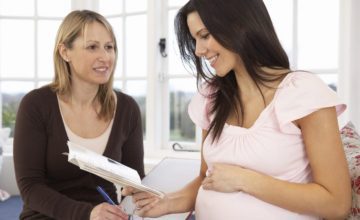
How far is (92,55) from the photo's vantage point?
1591mm

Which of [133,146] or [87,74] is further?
[133,146]

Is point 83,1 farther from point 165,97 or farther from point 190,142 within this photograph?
point 190,142

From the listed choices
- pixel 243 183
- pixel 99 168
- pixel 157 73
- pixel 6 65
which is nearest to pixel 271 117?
pixel 243 183

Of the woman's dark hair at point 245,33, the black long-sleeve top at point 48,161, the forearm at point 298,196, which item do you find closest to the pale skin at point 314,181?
the forearm at point 298,196

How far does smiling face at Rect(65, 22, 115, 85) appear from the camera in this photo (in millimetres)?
1586

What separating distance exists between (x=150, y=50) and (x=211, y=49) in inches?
69.7

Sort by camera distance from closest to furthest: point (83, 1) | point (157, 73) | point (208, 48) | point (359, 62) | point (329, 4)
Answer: point (208, 48) < point (359, 62) < point (329, 4) < point (157, 73) < point (83, 1)

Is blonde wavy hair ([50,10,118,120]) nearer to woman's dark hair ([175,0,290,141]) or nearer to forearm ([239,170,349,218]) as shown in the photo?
woman's dark hair ([175,0,290,141])

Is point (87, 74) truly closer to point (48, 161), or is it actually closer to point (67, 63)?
point (67, 63)

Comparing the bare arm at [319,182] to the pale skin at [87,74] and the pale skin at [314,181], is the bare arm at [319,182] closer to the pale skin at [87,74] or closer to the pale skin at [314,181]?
the pale skin at [314,181]

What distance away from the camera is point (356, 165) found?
1.06m

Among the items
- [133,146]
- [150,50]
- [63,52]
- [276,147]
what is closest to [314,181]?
[276,147]

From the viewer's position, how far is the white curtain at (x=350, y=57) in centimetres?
204

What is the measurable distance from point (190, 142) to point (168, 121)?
0.75 ft
